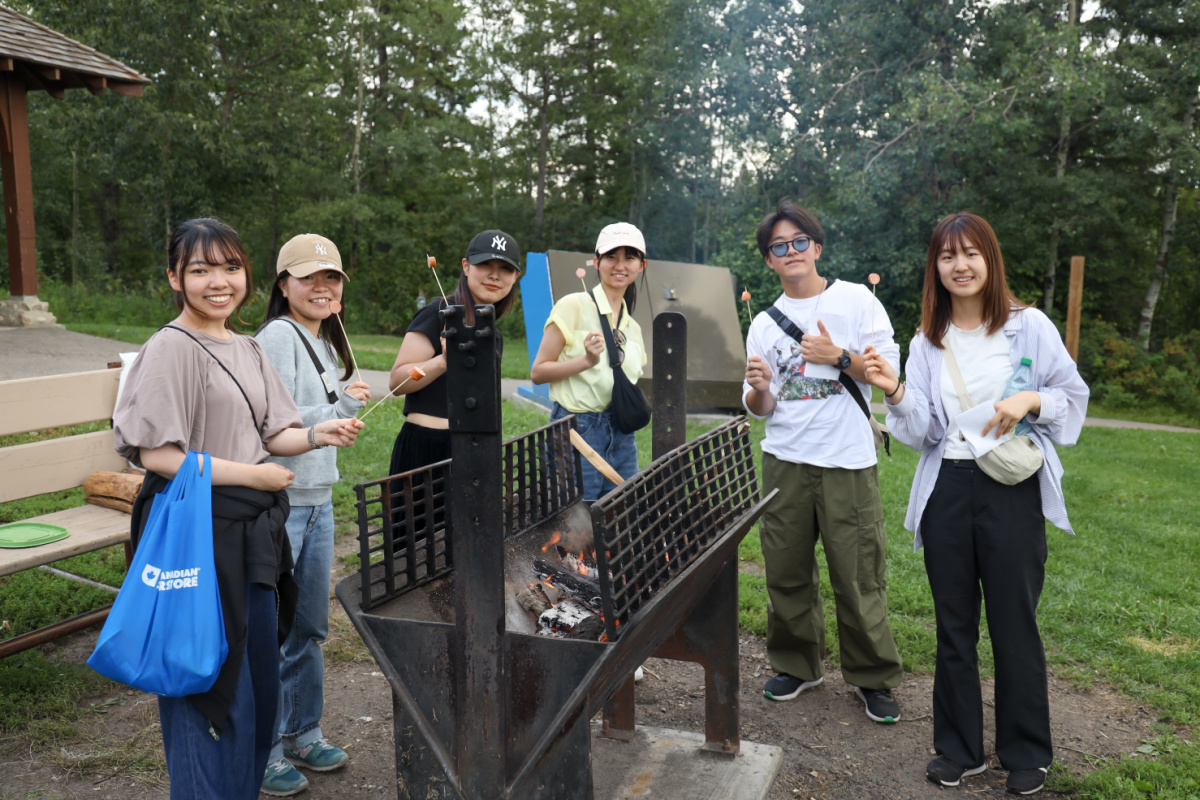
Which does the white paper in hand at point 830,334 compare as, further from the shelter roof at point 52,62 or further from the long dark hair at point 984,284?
the shelter roof at point 52,62

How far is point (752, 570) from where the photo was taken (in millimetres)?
5168

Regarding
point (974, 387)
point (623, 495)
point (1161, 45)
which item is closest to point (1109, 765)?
point (974, 387)

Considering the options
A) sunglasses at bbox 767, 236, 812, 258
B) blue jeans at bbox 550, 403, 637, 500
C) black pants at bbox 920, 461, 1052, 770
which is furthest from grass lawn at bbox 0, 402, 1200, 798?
sunglasses at bbox 767, 236, 812, 258

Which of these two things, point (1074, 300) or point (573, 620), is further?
point (1074, 300)

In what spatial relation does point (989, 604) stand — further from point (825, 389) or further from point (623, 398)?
point (623, 398)

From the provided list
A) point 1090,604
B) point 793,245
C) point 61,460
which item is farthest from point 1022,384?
point 61,460

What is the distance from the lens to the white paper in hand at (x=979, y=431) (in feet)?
8.96

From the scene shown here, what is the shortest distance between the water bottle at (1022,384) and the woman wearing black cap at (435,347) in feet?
5.74

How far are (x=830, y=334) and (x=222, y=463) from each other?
223 centimetres

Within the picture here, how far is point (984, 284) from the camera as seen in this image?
9.27 feet

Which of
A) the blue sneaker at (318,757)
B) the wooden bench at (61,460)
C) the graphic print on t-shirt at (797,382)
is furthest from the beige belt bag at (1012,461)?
the wooden bench at (61,460)

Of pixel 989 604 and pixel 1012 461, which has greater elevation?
pixel 1012 461

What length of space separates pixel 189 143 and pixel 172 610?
811 inches

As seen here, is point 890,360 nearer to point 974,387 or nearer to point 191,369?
point 974,387
